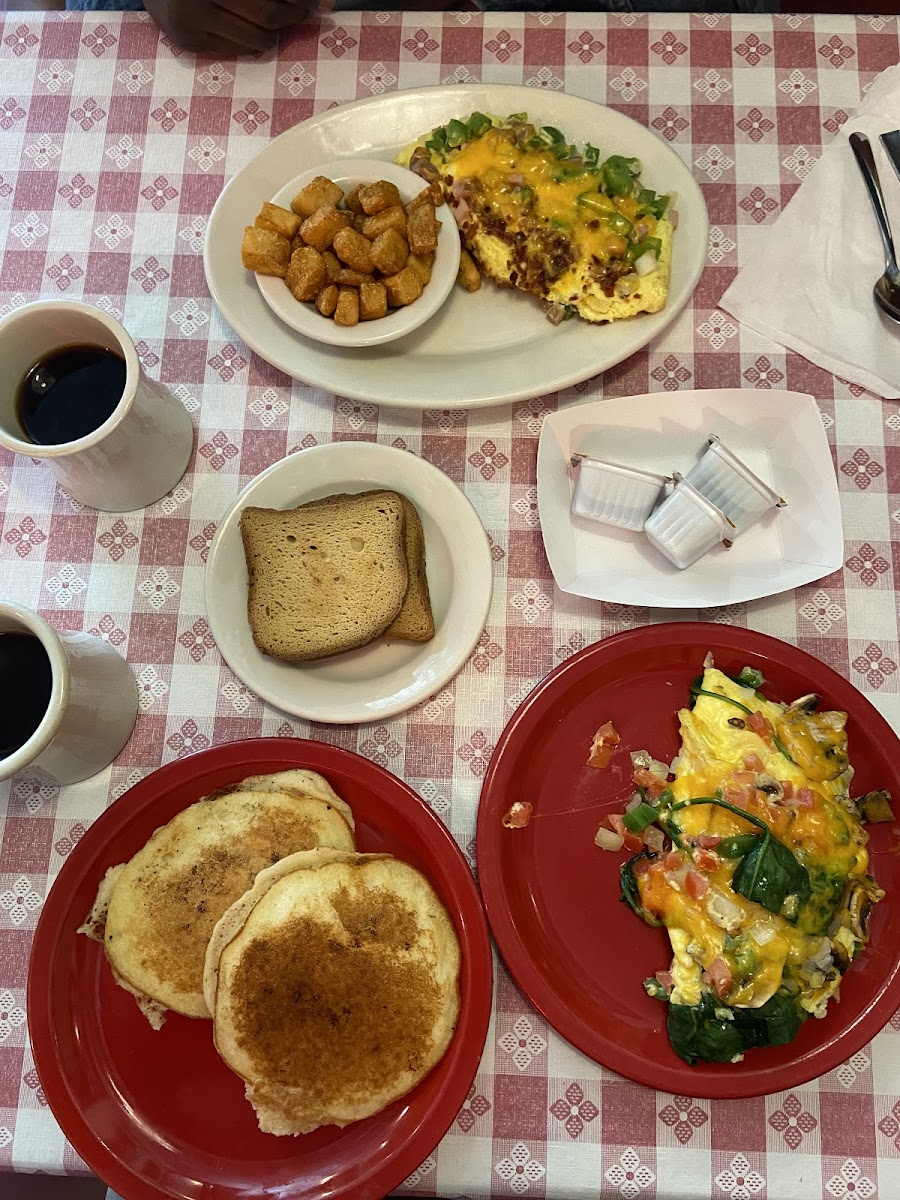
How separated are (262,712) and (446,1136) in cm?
85

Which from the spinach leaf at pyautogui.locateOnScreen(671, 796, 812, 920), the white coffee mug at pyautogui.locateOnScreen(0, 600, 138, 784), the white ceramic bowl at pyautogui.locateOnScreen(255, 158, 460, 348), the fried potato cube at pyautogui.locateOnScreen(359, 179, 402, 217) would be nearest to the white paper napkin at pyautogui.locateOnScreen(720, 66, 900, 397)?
the white ceramic bowl at pyautogui.locateOnScreen(255, 158, 460, 348)

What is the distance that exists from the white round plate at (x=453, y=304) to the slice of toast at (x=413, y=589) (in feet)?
0.73

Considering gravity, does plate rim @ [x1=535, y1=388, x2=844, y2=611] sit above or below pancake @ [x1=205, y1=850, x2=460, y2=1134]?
above

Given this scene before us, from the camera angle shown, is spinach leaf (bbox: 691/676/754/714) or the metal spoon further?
the metal spoon

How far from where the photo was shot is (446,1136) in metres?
1.69

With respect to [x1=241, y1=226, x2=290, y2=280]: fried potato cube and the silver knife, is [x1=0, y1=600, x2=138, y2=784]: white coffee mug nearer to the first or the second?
[x1=241, y1=226, x2=290, y2=280]: fried potato cube

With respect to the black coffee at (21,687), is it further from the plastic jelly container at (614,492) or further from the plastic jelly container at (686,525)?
the plastic jelly container at (686,525)

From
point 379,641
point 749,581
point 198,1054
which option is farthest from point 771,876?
point 198,1054

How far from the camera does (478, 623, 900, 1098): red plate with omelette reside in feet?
5.25

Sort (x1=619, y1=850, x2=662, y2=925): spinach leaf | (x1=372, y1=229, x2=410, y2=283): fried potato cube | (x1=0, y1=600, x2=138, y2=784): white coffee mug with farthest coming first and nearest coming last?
(x1=372, y1=229, x2=410, y2=283): fried potato cube, (x1=619, y1=850, x2=662, y2=925): spinach leaf, (x1=0, y1=600, x2=138, y2=784): white coffee mug

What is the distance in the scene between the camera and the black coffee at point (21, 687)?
5.14 ft

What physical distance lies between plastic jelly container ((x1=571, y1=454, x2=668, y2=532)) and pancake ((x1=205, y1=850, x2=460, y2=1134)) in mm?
836

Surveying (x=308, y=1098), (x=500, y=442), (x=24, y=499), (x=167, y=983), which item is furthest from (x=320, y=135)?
(x=308, y=1098)

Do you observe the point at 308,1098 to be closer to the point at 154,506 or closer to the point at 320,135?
the point at 154,506
